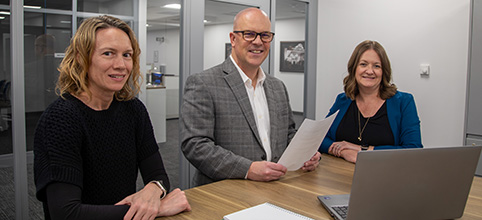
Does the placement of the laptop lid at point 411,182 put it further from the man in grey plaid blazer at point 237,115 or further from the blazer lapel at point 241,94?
the blazer lapel at point 241,94

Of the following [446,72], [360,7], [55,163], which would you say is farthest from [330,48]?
[55,163]

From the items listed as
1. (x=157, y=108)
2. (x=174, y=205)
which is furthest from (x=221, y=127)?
(x=157, y=108)

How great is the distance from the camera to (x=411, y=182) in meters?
1.16

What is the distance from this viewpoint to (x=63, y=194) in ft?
4.03

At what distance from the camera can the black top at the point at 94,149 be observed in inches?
49.2

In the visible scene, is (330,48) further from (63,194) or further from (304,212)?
(63,194)

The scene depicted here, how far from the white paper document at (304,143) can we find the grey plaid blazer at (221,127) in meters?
0.18

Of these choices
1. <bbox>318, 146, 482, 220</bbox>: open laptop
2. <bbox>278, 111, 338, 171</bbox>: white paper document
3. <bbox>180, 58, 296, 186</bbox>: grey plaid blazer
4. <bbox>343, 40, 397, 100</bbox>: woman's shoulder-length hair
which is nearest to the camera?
<bbox>318, 146, 482, 220</bbox>: open laptop

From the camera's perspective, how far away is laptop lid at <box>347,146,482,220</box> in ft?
3.60

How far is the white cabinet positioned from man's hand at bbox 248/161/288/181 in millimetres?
1707

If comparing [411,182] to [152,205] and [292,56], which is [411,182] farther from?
[292,56]

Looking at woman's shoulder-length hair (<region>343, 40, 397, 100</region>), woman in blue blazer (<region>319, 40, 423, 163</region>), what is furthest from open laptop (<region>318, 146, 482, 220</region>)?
woman's shoulder-length hair (<region>343, 40, 397, 100</region>)

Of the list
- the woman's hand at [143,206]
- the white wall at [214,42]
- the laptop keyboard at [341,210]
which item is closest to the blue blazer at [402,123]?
the laptop keyboard at [341,210]

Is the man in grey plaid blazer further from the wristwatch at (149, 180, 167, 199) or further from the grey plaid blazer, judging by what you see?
the wristwatch at (149, 180, 167, 199)
